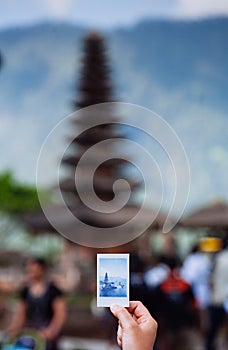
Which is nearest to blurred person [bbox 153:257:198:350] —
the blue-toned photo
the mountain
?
the mountain

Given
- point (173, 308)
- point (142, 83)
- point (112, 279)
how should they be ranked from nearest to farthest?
point (112, 279) → point (173, 308) → point (142, 83)

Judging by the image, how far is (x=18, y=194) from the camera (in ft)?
34.9

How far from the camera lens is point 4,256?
9578mm

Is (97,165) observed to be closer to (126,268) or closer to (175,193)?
(175,193)

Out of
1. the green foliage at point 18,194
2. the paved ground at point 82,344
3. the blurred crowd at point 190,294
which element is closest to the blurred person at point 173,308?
the blurred crowd at point 190,294

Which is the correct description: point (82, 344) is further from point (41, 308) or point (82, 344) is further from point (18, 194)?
point (41, 308)

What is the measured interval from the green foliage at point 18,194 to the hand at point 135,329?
784 cm

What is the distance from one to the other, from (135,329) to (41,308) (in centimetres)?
453

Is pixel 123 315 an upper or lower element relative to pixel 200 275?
lower

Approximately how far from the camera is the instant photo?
1.53 meters

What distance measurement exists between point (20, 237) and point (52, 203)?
0.49m

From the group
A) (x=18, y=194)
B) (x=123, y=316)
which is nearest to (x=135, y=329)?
(x=123, y=316)

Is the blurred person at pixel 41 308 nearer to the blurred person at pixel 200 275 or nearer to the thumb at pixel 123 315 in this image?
the blurred person at pixel 200 275

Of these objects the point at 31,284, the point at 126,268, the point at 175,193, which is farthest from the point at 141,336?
the point at 175,193
